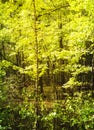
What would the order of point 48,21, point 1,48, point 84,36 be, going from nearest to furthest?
point 84,36
point 48,21
point 1,48

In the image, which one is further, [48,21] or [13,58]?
[13,58]

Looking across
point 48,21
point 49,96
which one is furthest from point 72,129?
point 49,96

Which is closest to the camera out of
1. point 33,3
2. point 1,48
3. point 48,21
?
point 33,3

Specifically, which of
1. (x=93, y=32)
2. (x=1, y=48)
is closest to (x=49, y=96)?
(x=1, y=48)

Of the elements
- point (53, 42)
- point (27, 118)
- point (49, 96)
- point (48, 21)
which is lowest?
point (49, 96)

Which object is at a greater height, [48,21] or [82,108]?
[48,21]

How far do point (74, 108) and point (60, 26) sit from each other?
6763 millimetres

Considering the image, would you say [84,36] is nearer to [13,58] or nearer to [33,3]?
[33,3]

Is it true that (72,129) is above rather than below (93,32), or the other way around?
below

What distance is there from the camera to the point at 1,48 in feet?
90.7

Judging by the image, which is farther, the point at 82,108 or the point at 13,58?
the point at 13,58

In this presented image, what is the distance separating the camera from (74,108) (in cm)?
1257

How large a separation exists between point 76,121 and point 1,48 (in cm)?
1706

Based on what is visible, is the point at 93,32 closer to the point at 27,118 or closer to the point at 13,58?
the point at 27,118
